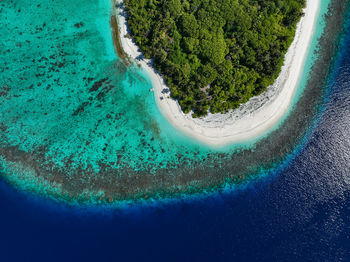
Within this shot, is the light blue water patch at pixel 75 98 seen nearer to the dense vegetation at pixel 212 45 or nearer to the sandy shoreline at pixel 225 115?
the sandy shoreline at pixel 225 115

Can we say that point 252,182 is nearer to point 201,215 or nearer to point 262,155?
point 262,155

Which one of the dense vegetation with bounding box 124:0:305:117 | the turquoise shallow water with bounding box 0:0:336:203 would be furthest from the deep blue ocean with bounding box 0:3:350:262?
the dense vegetation with bounding box 124:0:305:117

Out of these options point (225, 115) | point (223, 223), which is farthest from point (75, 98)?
point (223, 223)

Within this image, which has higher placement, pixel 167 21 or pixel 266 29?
pixel 167 21

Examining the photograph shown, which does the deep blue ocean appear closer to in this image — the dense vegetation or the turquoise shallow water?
the turquoise shallow water

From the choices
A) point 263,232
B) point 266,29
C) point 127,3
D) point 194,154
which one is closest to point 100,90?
point 127,3

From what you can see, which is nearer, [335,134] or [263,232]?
[263,232]

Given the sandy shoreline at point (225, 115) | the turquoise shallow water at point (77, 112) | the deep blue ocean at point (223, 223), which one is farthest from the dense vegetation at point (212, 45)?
the deep blue ocean at point (223, 223)
